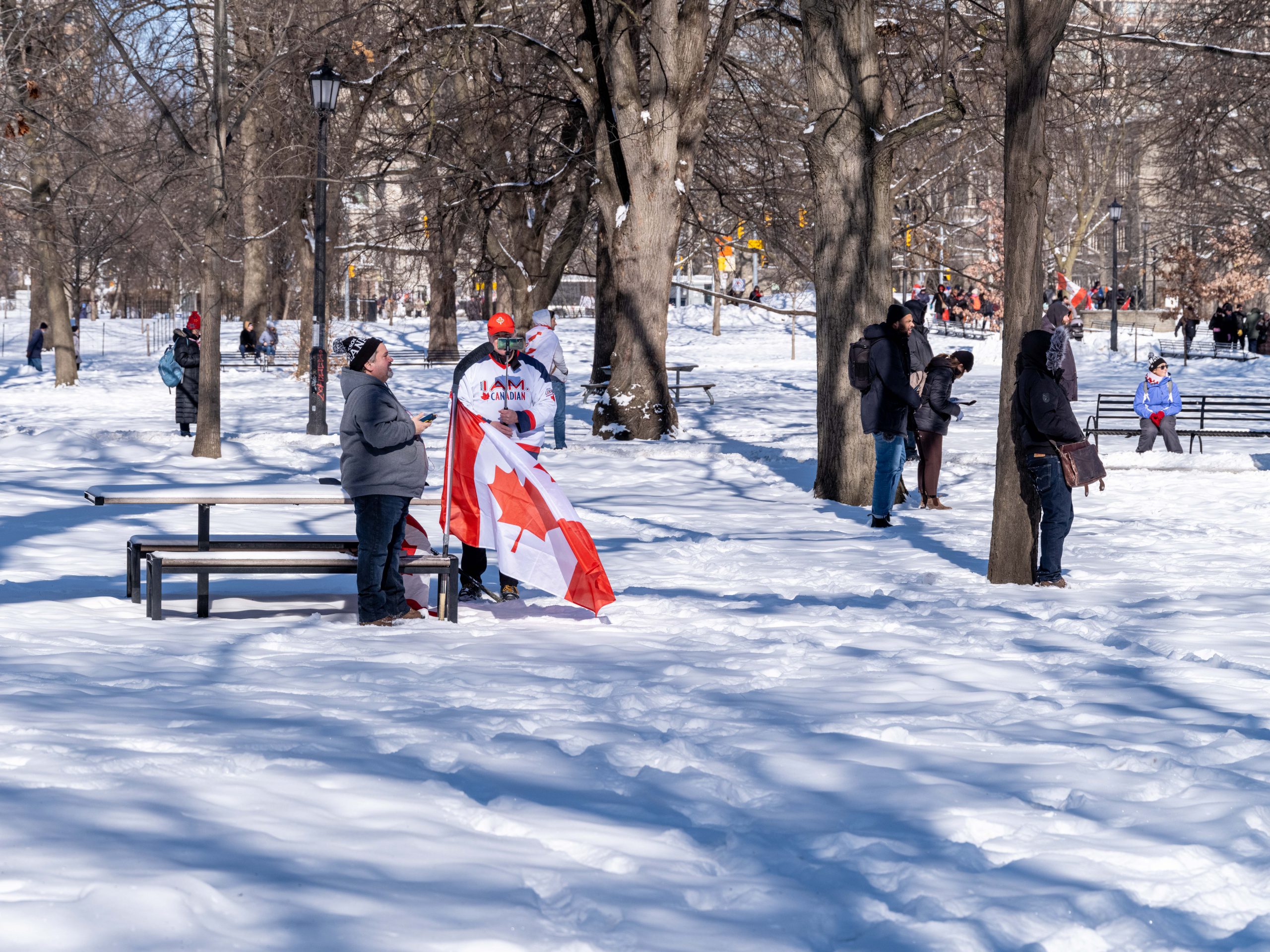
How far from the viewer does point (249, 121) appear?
3550 cm

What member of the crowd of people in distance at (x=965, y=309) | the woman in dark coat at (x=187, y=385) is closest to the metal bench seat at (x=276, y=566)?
the woman in dark coat at (x=187, y=385)

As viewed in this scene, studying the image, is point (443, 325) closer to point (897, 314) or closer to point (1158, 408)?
point (1158, 408)

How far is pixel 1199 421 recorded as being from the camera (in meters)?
21.2

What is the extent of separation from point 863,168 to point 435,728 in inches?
383

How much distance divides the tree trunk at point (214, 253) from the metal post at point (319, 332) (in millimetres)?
2217

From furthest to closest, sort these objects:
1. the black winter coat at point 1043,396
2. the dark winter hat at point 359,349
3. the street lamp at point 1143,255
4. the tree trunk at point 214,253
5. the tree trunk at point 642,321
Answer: the street lamp at point 1143,255 < the tree trunk at point 642,321 < the tree trunk at point 214,253 < the black winter coat at point 1043,396 < the dark winter hat at point 359,349

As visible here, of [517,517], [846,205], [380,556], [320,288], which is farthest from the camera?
[320,288]

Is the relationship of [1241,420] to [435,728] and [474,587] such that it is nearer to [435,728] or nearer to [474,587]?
[474,587]

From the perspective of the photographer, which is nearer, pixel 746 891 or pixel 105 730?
pixel 746 891

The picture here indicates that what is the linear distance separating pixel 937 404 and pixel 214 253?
26.8 ft

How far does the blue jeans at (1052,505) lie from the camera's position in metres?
9.70

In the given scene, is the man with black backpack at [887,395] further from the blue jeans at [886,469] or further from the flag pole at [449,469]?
the flag pole at [449,469]

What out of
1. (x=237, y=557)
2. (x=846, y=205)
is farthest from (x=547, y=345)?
(x=237, y=557)

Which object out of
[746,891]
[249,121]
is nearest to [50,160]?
[249,121]
